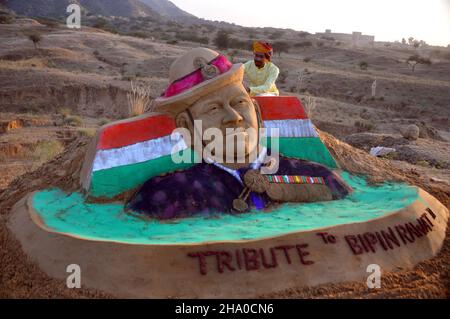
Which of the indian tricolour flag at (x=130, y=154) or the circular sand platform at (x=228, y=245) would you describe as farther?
the indian tricolour flag at (x=130, y=154)

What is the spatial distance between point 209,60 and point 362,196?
2071 mm

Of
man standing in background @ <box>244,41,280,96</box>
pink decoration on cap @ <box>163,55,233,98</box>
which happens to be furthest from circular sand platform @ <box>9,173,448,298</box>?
man standing in background @ <box>244,41,280,96</box>

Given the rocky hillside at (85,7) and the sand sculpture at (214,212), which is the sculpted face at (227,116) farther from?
the rocky hillside at (85,7)

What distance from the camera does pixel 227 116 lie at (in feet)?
15.8

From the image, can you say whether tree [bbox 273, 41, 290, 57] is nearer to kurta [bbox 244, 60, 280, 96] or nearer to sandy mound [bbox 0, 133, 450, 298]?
kurta [bbox 244, 60, 280, 96]

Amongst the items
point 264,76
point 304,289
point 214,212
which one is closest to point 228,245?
point 304,289

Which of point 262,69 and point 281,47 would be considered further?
point 281,47

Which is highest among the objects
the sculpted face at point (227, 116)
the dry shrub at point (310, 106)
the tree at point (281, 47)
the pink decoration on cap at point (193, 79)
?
the tree at point (281, 47)

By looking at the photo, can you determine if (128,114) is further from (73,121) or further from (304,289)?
(304,289)

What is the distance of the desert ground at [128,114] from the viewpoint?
12.7 ft

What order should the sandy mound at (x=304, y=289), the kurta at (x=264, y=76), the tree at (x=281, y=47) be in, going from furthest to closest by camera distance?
the tree at (x=281, y=47)
the kurta at (x=264, y=76)
the sandy mound at (x=304, y=289)

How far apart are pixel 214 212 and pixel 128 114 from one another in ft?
32.1

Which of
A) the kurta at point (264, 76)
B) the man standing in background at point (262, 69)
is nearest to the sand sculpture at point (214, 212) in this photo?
the kurta at point (264, 76)

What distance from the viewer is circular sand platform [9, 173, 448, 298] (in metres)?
3.54
